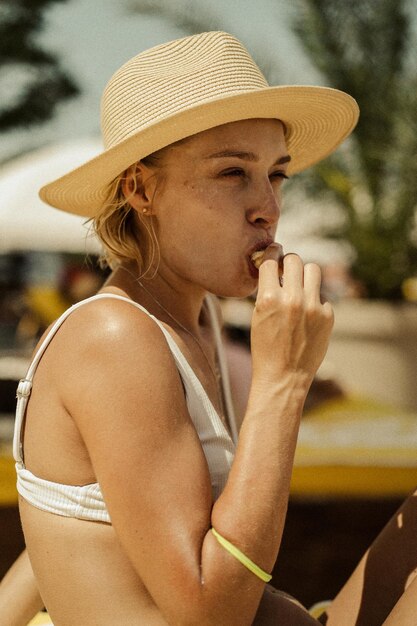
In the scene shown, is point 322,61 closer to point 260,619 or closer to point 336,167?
point 336,167

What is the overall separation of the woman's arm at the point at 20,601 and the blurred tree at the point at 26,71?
8.40 metres

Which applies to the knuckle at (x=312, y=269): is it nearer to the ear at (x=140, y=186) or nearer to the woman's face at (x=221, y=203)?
the woman's face at (x=221, y=203)

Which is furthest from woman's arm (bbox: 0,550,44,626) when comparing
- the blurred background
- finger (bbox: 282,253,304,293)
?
the blurred background

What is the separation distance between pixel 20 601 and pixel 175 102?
1.22 m

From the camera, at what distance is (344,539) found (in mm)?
3566

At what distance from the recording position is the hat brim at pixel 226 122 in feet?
5.41

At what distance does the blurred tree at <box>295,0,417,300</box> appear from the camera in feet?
28.1

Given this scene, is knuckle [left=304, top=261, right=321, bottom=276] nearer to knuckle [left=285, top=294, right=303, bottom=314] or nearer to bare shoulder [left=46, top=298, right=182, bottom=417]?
knuckle [left=285, top=294, right=303, bottom=314]

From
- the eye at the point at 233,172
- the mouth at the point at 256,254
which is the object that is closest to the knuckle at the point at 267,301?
the mouth at the point at 256,254

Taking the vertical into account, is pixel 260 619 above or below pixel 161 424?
below

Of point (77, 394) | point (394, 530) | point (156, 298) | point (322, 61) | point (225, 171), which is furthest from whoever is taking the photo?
point (322, 61)

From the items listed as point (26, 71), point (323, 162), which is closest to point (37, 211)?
point (26, 71)

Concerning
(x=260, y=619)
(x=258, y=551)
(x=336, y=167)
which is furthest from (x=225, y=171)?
(x=336, y=167)

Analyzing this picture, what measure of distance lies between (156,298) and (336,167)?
7380mm
